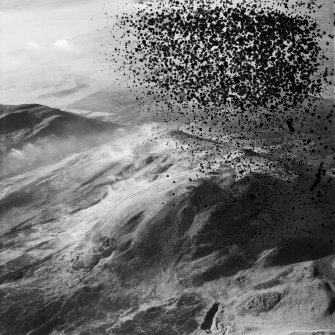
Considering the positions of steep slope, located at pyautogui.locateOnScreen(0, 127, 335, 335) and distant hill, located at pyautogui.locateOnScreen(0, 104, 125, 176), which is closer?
steep slope, located at pyautogui.locateOnScreen(0, 127, 335, 335)

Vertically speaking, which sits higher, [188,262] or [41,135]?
[41,135]

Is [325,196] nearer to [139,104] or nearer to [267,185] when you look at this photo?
[267,185]

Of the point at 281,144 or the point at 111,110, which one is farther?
the point at 111,110

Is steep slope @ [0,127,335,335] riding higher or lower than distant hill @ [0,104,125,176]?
lower

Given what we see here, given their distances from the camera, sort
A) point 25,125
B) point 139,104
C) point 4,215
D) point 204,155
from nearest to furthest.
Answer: point 204,155, point 4,215, point 25,125, point 139,104

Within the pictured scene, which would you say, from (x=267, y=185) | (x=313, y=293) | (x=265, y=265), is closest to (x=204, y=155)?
(x=267, y=185)

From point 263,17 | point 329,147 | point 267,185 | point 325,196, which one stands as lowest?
point 329,147

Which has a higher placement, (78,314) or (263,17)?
(263,17)

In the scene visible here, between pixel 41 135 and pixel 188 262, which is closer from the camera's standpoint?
pixel 188 262

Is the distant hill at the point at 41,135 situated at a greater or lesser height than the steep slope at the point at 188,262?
greater

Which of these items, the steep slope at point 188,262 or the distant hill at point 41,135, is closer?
the steep slope at point 188,262

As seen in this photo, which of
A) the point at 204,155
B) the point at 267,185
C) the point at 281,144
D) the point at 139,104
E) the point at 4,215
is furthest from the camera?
the point at 139,104
